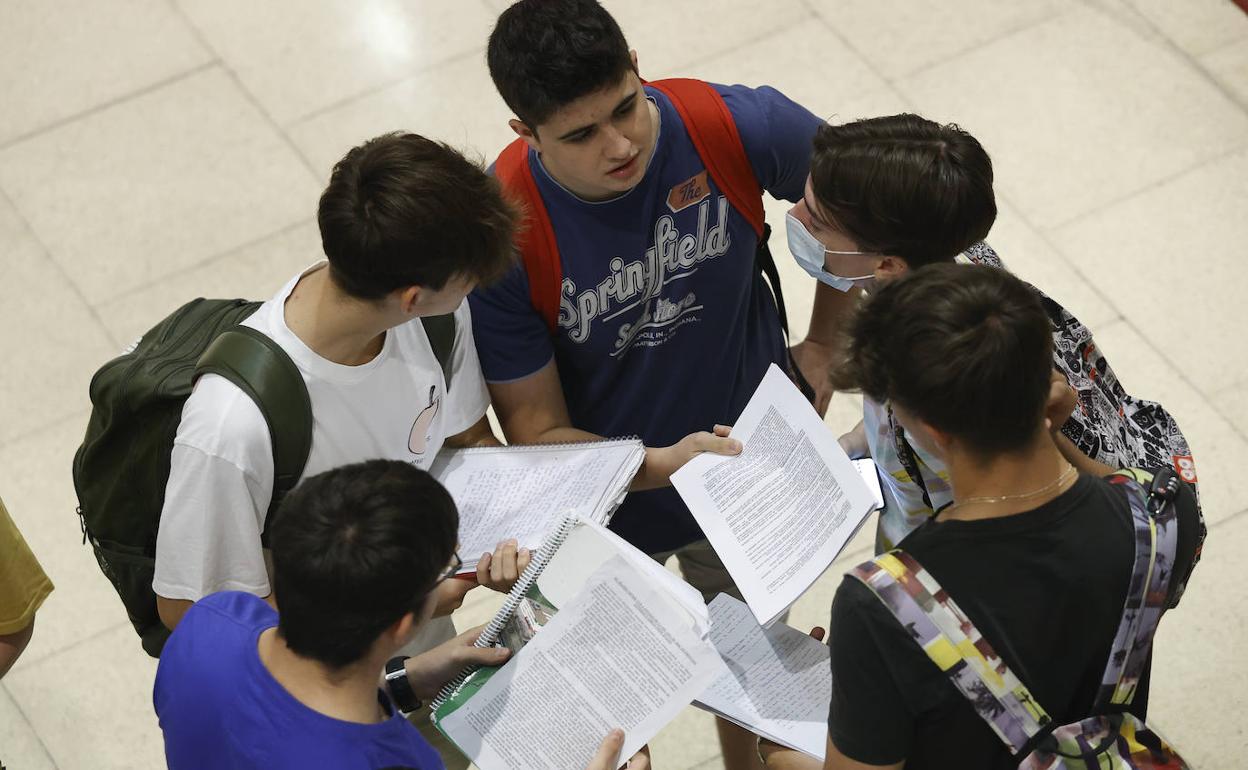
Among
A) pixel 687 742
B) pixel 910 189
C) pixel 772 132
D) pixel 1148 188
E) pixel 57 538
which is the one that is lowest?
pixel 687 742

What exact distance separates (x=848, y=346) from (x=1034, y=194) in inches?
113

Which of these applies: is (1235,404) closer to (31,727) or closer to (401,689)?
(401,689)

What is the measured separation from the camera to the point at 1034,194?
15.0ft

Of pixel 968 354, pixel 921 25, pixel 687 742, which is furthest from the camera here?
pixel 921 25

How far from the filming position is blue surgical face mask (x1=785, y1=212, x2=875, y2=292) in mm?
2521

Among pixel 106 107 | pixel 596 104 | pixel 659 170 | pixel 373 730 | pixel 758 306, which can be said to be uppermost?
pixel 596 104

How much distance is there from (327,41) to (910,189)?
138 inches

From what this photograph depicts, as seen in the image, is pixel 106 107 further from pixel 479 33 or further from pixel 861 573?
pixel 861 573

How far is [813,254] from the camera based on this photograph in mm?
2553

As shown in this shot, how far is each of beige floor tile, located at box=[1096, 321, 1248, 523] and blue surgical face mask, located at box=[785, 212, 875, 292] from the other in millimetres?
1796

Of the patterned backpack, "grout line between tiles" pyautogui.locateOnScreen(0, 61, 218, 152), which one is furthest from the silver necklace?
"grout line between tiles" pyautogui.locateOnScreen(0, 61, 218, 152)

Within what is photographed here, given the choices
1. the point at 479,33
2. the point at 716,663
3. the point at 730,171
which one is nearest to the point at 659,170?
the point at 730,171

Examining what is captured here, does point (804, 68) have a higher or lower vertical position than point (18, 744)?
higher

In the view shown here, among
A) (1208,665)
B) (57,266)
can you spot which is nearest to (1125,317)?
(1208,665)
